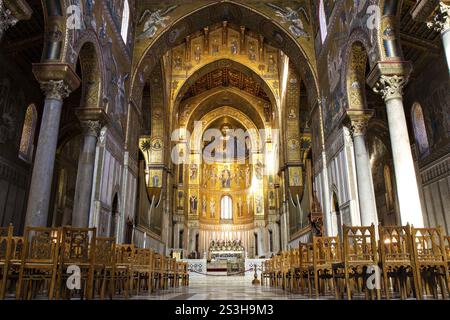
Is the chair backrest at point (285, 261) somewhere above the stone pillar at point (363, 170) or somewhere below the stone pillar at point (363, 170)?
below

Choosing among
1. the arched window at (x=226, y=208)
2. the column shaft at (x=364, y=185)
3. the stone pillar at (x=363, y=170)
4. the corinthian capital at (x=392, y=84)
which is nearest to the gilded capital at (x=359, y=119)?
the stone pillar at (x=363, y=170)

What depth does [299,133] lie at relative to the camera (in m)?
22.9

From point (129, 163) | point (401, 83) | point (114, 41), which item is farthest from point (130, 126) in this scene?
point (401, 83)

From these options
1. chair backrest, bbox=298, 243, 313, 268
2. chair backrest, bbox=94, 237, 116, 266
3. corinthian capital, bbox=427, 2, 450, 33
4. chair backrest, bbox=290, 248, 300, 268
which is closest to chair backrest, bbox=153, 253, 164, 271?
chair backrest, bbox=94, 237, 116, 266

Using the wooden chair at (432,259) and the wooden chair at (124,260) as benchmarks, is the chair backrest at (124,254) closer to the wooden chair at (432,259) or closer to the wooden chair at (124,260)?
the wooden chair at (124,260)

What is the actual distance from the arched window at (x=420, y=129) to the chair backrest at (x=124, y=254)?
12094mm

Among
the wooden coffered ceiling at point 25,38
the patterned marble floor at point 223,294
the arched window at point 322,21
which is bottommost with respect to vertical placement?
the patterned marble floor at point 223,294

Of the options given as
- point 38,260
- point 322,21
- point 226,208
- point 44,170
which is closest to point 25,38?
point 44,170

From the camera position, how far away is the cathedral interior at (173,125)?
25.4 ft

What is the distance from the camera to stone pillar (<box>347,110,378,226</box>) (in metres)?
11.1

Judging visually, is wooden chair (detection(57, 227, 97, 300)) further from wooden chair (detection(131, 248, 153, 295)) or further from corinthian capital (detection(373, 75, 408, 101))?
corinthian capital (detection(373, 75, 408, 101))

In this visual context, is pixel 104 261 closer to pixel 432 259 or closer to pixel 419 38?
pixel 432 259

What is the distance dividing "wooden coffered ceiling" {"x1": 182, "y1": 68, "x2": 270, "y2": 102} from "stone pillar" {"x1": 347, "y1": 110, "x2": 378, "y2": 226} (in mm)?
16903

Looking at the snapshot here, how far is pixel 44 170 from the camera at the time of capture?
28.4 ft
